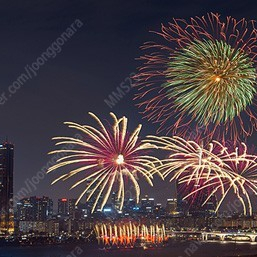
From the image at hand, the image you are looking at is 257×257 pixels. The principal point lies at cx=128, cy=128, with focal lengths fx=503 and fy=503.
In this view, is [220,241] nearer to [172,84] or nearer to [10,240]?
[10,240]

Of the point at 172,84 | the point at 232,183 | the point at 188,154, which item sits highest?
the point at 172,84

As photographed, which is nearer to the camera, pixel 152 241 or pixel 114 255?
pixel 114 255

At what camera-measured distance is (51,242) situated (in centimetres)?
19462

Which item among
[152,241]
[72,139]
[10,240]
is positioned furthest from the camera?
[10,240]

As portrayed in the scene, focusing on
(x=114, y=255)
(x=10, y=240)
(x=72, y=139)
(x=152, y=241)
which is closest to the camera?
(x=72, y=139)

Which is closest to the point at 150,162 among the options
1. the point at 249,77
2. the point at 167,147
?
the point at 167,147

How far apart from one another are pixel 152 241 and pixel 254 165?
147 meters

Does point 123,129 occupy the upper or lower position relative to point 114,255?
upper

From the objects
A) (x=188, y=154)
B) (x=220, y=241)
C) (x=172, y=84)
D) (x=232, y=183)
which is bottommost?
(x=220, y=241)

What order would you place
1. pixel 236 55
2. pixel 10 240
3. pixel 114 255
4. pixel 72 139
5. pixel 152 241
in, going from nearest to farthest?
pixel 236 55 < pixel 72 139 < pixel 114 255 < pixel 152 241 < pixel 10 240

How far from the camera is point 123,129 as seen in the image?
29.9 meters

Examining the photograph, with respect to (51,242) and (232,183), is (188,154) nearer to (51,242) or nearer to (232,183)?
(232,183)

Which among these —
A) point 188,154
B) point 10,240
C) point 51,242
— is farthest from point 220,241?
point 188,154

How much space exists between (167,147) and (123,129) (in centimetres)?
303
